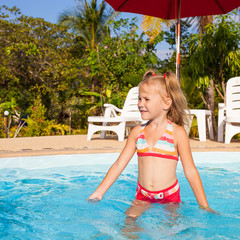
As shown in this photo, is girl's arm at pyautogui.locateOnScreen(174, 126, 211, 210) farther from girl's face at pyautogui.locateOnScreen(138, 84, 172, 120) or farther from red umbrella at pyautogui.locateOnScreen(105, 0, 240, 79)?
red umbrella at pyautogui.locateOnScreen(105, 0, 240, 79)

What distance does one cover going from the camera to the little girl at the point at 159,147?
259 cm

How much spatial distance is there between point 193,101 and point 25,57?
25.2 feet

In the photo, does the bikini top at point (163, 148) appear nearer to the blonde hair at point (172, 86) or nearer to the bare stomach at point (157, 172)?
the bare stomach at point (157, 172)

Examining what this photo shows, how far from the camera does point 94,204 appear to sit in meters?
3.00

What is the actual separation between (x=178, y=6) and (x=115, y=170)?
5.42 meters

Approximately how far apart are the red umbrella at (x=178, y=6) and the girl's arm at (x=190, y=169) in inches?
184

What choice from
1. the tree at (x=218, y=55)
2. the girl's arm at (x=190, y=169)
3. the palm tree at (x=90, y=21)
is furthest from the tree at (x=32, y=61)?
Result: the girl's arm at (x=190, y=169)

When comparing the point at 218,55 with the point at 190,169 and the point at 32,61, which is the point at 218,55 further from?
the point at 32,61

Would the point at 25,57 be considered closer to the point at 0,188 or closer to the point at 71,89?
the point at 71,89

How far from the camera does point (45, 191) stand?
402 cm

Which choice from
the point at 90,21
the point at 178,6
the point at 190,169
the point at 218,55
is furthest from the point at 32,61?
the point at 190,169

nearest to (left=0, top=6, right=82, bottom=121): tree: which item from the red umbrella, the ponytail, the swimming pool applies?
the red umbrella

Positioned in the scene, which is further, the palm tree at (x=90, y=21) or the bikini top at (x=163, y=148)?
the palm tree at (x=90, y=21)

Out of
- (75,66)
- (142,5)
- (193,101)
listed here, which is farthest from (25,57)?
(142,5)
